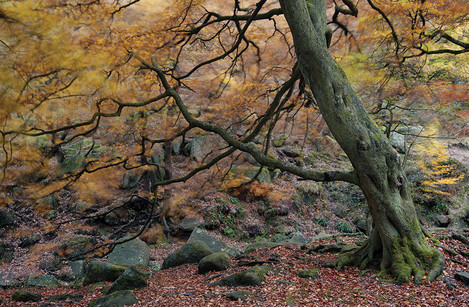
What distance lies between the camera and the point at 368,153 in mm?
3660

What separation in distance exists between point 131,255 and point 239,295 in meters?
5.63

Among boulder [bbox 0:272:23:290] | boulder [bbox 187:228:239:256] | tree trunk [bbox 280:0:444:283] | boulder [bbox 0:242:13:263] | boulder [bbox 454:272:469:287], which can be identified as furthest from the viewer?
boulder [bbox 0:242:13:263]

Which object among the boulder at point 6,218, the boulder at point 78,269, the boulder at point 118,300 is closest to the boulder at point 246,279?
the boulder at point 118,300

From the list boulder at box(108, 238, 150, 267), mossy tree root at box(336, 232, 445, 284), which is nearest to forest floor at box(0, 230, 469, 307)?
mossy tree root at box(336, 232, 445, 284)

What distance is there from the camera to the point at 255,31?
880 cm

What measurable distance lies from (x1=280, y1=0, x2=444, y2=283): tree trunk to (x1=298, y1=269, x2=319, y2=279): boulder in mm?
877

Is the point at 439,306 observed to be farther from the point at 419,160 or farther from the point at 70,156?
the point at 70,156

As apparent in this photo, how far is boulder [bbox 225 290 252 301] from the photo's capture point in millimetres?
3627

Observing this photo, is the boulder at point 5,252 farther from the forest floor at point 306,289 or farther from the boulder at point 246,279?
the boulder at point 246,279

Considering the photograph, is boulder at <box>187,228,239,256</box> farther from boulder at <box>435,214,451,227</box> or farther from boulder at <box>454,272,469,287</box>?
boulder at <box>435,214,451,227</box>

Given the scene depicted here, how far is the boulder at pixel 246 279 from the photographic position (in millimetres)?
4098

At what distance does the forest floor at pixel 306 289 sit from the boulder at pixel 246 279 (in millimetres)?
101

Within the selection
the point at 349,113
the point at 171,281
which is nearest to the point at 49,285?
the point at 171,281

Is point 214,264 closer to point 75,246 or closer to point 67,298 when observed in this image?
point 67,298
